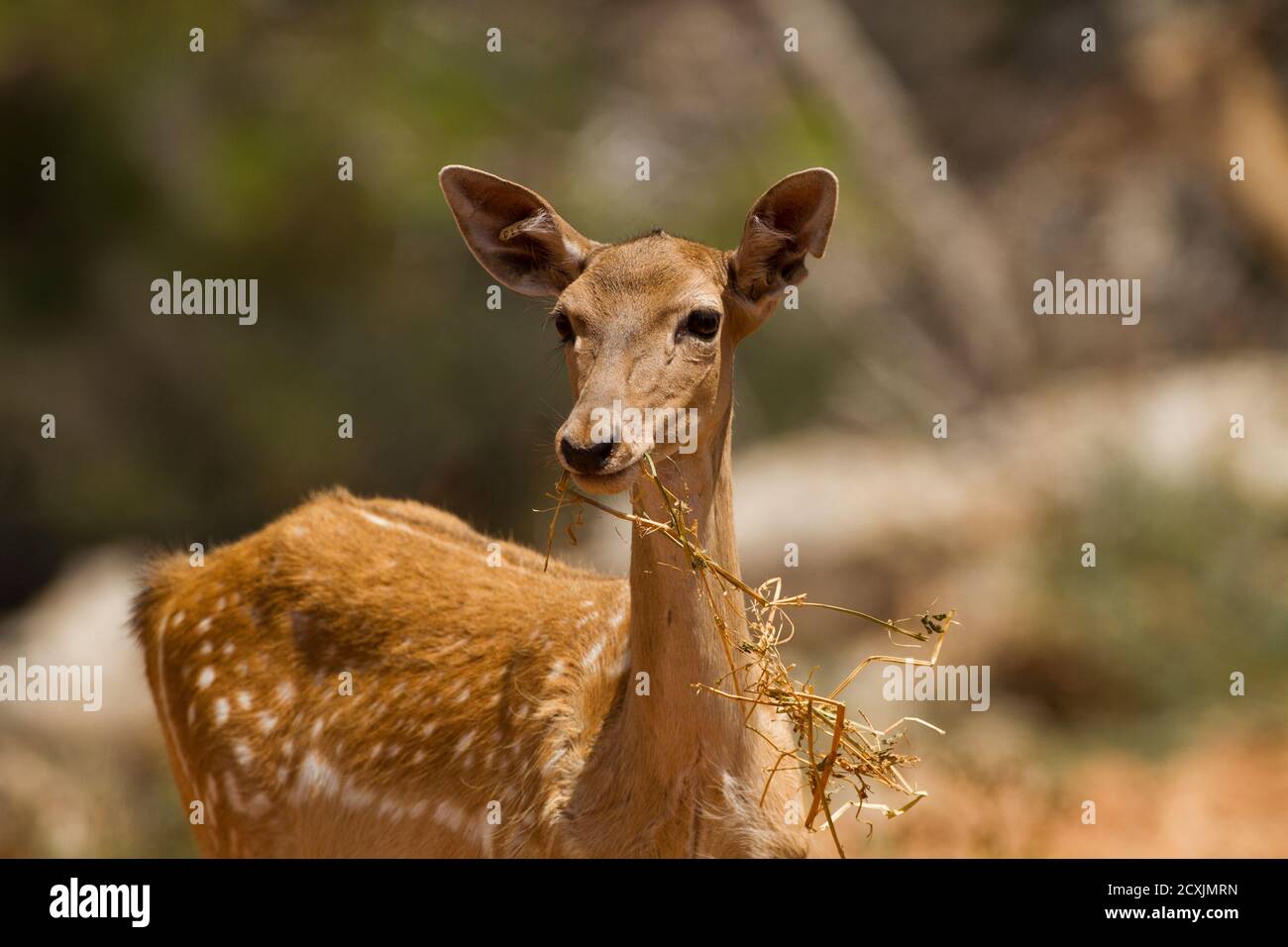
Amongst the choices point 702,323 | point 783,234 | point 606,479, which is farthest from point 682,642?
point 783,234

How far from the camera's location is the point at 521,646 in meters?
6.36

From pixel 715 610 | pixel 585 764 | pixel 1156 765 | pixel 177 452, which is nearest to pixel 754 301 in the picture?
pixel 715 610

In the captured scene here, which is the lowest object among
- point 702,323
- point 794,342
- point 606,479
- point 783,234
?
point 606,479

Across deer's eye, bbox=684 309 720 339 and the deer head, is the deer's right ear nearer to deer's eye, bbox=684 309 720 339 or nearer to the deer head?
the deer head

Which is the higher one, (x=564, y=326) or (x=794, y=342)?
(x=794, y=342)

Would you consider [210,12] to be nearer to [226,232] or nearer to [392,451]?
[226,232]

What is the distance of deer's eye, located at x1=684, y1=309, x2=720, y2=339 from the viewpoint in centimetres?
554

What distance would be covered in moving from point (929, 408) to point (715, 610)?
13185 millimetres

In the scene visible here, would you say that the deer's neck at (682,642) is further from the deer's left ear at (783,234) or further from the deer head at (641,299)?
the deer's left ear at (783,234)

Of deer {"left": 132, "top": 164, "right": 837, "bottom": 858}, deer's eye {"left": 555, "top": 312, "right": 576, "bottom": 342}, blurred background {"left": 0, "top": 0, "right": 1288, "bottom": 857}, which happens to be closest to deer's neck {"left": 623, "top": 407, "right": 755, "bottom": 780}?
deer {"left": 132, "top": 164, "right": 837, "bottom": 858}

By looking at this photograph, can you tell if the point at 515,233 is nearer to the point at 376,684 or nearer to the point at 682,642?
the point at 682,642

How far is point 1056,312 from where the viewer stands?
19.4 metres

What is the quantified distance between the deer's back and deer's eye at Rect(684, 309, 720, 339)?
4.01 ft

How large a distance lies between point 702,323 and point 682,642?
108 centimetres
